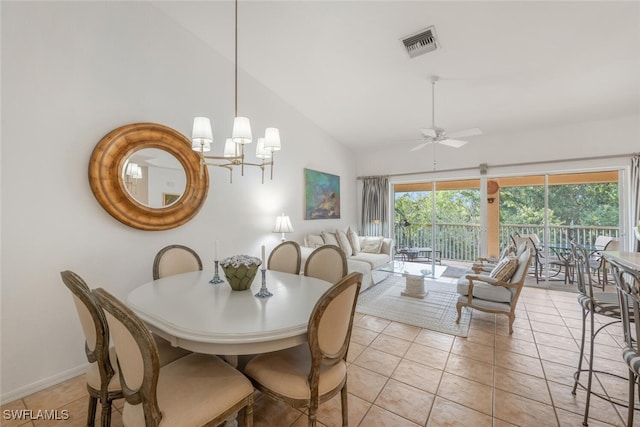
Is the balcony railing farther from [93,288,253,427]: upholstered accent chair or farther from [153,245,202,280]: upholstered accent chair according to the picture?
[93,288,253,427]: upholstered accent chair

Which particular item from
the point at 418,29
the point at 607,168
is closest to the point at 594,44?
the point at 418,29

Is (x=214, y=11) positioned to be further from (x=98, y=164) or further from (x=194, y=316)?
(x=194, y=316)

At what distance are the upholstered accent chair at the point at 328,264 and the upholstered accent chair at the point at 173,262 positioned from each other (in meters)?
1.14

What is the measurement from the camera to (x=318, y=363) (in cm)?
124

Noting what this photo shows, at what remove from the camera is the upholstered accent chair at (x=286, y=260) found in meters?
2.70

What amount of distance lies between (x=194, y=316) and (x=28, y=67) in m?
2.31

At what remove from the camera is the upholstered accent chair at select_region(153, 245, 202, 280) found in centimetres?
229

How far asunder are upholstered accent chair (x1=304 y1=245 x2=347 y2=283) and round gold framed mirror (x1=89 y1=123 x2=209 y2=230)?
153cm

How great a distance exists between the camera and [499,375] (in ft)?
6.73

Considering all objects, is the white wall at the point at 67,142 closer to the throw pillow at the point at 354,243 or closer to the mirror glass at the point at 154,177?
the mirror glass at the point at 154,177

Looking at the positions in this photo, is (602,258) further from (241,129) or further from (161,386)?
(161,386)

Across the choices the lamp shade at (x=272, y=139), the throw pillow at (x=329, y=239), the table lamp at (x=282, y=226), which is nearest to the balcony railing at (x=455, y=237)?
the throw pillow at (x=329, y=239)

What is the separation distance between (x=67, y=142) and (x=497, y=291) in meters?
4.34

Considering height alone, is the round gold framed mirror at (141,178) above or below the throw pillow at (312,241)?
above
